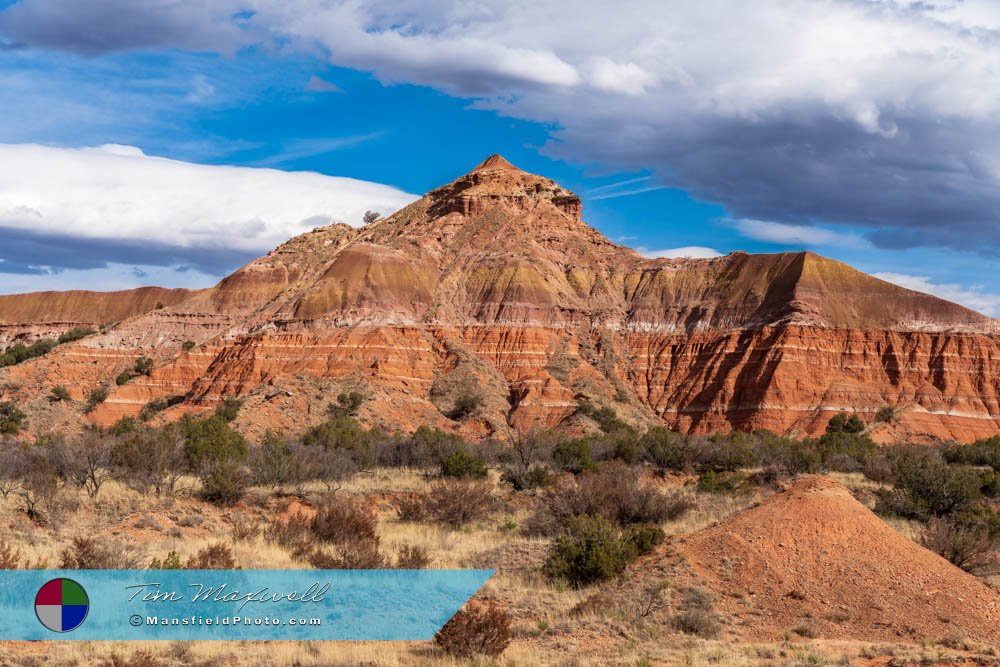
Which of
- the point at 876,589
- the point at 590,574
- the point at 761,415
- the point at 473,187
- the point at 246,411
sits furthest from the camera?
the point at 473,187

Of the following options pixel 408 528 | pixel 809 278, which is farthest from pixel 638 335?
pixel 408 528

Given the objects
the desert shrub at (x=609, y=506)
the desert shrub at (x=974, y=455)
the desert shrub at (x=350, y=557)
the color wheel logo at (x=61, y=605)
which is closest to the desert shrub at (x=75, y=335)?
the desert shrub at (x=974, y=455)

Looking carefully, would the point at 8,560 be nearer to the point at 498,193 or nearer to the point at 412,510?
the point at 412,510

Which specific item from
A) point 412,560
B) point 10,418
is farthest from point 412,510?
point 10,418

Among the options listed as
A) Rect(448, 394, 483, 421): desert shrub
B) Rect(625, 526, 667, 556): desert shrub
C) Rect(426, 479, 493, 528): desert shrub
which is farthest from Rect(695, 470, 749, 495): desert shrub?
Rect(448, 394, 483, 421): desert shrub

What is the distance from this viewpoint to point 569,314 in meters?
102

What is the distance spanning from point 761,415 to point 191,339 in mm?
63157

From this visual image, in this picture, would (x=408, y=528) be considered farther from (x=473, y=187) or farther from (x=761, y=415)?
(x=473, y=187)

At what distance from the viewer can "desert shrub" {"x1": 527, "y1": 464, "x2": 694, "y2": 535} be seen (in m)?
25.3

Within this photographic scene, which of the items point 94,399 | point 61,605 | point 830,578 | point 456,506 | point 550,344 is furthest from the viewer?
point 550,344

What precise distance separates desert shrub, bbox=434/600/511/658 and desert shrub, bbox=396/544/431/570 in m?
4.52

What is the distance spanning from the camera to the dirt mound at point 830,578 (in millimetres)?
16641

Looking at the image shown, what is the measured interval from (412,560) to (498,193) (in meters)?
102

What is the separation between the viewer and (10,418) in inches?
2911
